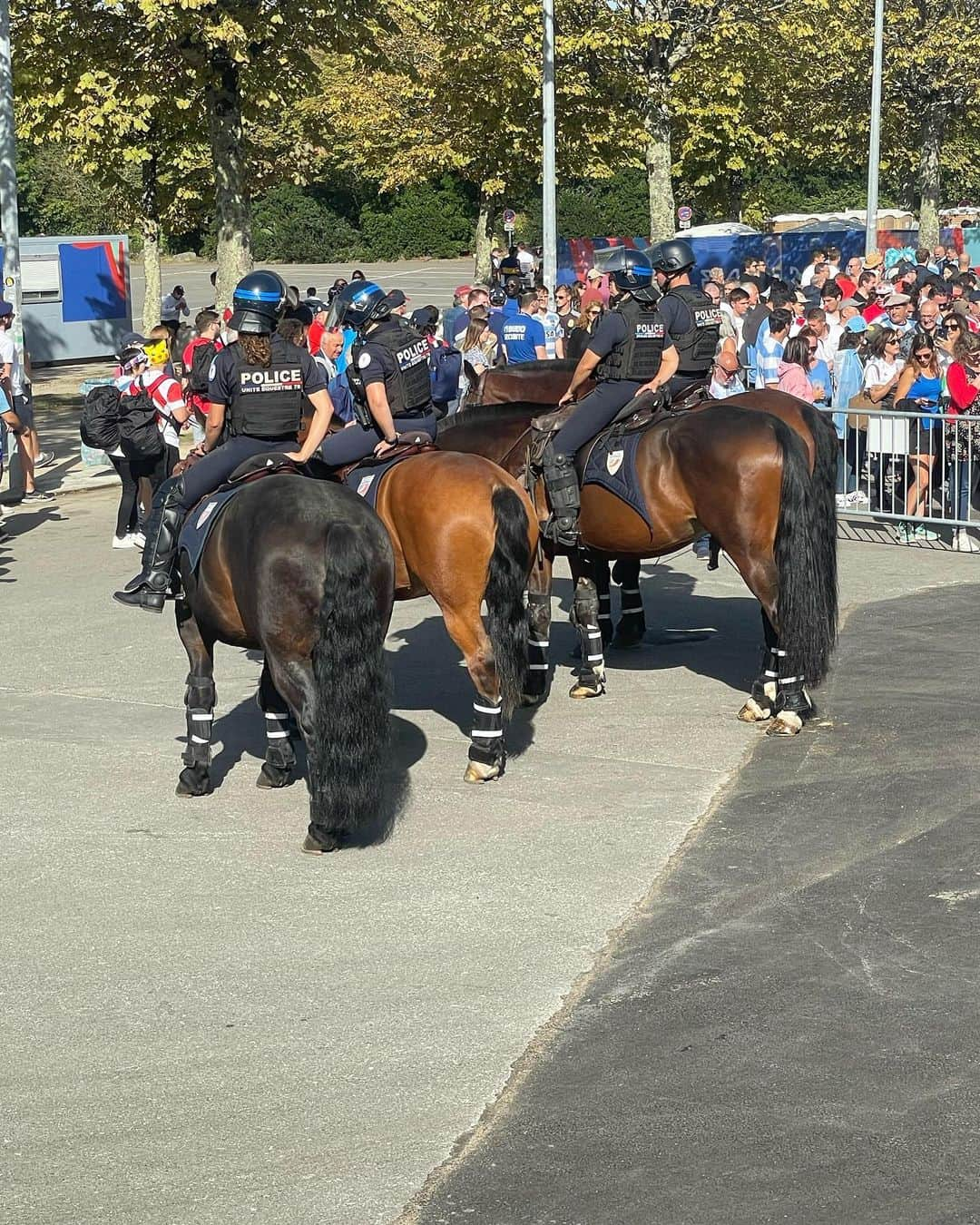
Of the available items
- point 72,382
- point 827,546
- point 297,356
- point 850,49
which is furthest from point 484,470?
point 850,49

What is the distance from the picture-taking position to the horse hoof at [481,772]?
905cm

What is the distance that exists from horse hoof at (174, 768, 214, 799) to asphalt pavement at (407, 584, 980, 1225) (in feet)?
8.51

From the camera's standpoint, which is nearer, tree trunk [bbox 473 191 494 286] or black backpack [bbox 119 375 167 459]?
black backpack [bbox 119 375 167 459]

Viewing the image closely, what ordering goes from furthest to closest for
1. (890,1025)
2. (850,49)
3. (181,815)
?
1. (850,49)
2. (181,815)
3. (890,1025)

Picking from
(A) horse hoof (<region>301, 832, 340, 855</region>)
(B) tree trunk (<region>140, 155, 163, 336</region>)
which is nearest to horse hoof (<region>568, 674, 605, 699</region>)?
(A) horse hoof (<region>301, 832, 340, 855</region>)

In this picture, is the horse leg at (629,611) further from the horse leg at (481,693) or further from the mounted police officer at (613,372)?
the horse leg at (481,693)

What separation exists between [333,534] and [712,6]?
102 feet

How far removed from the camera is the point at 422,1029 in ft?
19.7

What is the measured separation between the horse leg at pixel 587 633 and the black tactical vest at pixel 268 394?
2.66 m

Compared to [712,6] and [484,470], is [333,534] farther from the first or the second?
[712,6]

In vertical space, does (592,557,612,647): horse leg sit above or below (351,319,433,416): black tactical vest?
below

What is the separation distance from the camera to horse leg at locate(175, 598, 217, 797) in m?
8.81

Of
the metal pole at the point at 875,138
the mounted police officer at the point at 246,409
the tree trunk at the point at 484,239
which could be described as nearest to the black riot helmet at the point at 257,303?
the mounted police officer at the point at 246,409

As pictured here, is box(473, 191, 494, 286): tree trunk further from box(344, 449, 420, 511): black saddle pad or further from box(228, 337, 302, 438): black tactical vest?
box(228, 337, 302, 438): black tactical vest
